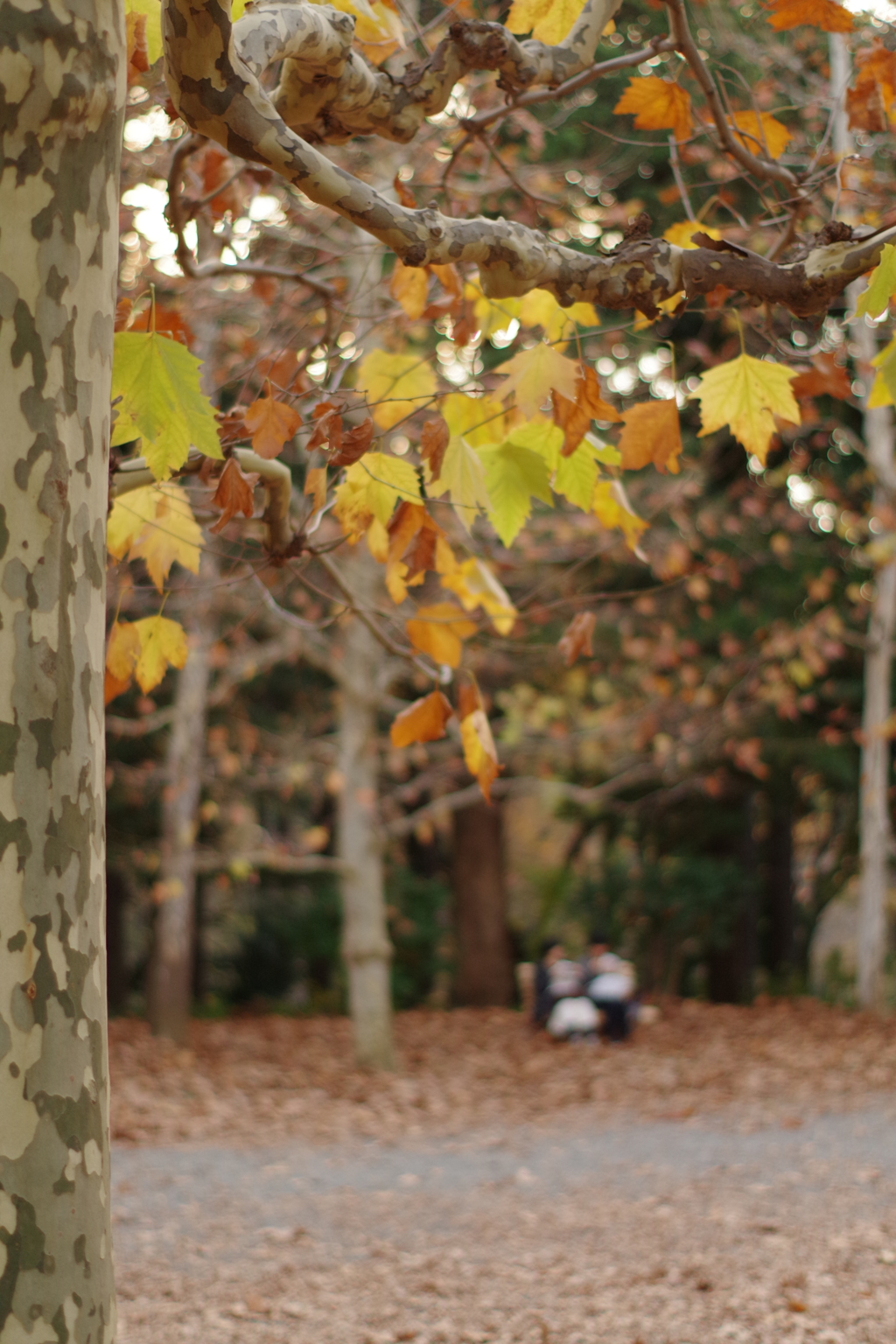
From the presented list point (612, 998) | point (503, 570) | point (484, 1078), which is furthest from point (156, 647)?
point (612, 998)

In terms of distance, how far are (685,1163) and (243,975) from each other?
1170 centimetres

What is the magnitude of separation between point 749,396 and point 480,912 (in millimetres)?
13665

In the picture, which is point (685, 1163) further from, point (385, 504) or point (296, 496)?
point (296, 496)

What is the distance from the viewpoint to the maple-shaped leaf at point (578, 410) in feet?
8.16

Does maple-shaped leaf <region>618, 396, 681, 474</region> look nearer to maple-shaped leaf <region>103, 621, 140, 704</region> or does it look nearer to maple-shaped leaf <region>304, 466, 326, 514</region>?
maple-shaped leaf <region>304, 466, 326, 514</region>

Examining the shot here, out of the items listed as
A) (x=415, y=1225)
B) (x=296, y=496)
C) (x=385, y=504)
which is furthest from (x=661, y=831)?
(x=385, y=504)

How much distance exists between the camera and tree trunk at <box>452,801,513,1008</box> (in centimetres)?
1545

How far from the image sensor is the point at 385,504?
258cm

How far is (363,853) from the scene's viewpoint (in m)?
10.2

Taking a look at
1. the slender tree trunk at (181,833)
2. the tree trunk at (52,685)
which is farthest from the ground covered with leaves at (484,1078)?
the tree trunk at (52,685)

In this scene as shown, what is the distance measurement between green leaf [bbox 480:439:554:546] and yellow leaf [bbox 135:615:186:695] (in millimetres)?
897

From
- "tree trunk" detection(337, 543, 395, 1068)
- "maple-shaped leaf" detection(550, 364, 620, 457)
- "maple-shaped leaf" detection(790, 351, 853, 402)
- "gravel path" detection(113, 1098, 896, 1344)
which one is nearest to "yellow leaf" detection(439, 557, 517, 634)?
"maple-shaped leaf" detection(550, 364, 620, 457)

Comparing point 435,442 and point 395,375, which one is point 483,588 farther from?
point 435,442

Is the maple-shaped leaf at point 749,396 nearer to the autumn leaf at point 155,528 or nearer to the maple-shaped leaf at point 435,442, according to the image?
the maple-shaped leaf at point 435,442
